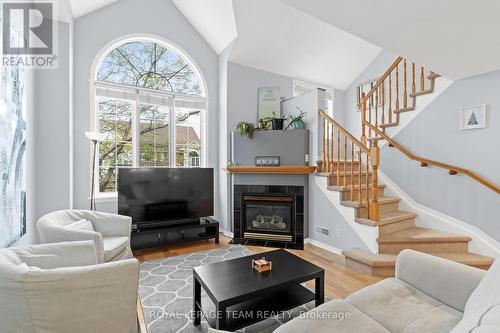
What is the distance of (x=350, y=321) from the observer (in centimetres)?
127

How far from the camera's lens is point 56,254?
5.80 ft

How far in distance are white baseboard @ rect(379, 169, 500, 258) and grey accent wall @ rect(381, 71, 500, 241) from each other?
0.06 m

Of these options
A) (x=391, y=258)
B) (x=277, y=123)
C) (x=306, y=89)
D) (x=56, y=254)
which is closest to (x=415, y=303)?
(x=391, y=258)

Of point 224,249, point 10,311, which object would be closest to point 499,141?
point 224,249

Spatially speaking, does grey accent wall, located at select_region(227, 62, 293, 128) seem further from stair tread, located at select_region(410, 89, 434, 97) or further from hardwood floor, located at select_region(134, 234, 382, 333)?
stair tread, located at select_region(410, 89, 434, 97)

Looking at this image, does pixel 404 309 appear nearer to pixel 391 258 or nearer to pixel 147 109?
pixel 391 258

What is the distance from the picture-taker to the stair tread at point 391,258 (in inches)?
109

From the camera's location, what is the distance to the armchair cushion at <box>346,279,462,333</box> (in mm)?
1297

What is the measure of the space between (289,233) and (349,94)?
11.5 ft

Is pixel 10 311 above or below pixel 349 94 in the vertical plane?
below

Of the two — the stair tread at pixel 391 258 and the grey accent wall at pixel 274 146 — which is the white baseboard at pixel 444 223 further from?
the grey accent wall at pixel 274 146

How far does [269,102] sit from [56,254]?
3836mm

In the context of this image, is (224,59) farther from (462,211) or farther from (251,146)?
(462,211)

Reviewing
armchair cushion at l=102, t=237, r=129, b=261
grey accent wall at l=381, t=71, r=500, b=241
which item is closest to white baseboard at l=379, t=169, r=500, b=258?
grey accent wall at l=381, t=71, r=500, b=241
